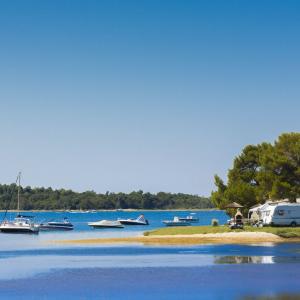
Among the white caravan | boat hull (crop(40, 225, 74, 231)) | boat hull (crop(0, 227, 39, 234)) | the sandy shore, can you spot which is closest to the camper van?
the white caravan

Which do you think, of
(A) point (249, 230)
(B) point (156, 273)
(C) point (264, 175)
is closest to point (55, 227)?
(C) point (264, 175)

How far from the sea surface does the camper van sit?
1473cm

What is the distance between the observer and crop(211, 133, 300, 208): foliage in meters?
98.6

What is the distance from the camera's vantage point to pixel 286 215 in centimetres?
9044

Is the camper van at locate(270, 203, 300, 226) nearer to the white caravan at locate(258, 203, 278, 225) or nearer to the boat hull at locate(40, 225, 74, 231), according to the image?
the white caravan at locate(258, 203, 278, 225)

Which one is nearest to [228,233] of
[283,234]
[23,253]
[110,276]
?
[283,234]

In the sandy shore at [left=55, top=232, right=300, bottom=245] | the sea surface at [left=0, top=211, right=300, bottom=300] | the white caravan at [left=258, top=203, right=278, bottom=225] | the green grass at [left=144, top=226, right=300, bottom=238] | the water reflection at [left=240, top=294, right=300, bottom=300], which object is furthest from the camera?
the white caravan at [left=258, top=203, right=278, bottom=225]

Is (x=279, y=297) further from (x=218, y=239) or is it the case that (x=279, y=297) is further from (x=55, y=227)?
(x=55, y=227)

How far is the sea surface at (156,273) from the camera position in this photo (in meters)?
42.2

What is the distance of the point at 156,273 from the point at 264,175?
164 feet

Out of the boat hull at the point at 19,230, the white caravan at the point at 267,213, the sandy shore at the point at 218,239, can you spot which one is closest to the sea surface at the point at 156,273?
the sandy shore at the point at 218,239

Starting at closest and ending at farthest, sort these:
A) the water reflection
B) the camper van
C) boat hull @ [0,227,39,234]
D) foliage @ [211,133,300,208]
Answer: the water reflection → the camper van → foliage @ [211,133,300,208] → boat hull @ [0,227,39,234]

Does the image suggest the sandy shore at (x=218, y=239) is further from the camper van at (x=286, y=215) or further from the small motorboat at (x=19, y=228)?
the small motorboat at (x=19, y=228)

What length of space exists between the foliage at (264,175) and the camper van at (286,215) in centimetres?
726
